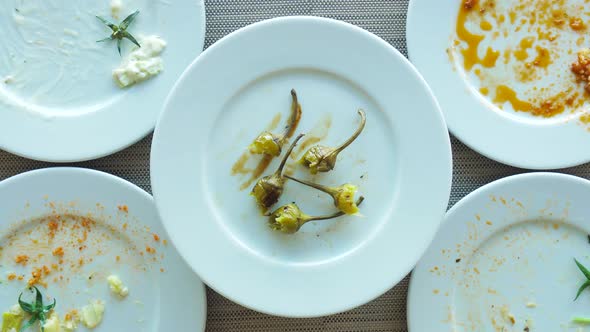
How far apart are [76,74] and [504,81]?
33.5 inches

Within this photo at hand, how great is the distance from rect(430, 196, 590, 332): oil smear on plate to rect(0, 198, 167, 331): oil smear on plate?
60 centimetres

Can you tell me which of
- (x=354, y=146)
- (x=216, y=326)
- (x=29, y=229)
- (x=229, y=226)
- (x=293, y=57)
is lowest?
(x=216, y=326)

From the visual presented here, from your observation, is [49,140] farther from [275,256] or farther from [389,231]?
[389,231]

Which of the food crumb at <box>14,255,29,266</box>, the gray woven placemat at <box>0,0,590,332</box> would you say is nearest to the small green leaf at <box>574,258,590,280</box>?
the gray woven placemat at <box>0,0,590,332</box>

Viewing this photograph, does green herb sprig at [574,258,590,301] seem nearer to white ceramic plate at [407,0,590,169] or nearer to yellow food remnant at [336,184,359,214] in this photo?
white ceramic plate at [407,0,590,169]

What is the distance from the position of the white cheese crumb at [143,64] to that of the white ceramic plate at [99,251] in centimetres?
19

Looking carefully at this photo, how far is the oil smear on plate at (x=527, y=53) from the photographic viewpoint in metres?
1.13

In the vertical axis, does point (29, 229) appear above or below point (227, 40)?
below

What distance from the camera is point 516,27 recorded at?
114 cm

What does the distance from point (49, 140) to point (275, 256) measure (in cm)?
49

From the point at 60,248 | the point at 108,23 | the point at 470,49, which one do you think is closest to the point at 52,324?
the point at 60,248

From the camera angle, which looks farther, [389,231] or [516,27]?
[516,27]

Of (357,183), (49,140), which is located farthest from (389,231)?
(49,140)

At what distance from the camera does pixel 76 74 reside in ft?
3.66
